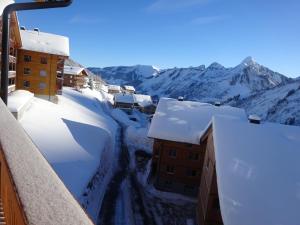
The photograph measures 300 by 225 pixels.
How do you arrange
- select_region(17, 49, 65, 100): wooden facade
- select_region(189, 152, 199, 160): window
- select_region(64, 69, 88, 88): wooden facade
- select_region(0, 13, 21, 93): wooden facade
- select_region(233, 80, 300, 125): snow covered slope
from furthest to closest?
select_region(233, 80, 300, 125): snow covered slope → select_region(64, 69, 88, 88): wooden facade → select_region(17, 49, 65, 100): wooden facade → select_region(0, 13, 21, 93): wooden facade → select_region(189, 152, 199, 160): window

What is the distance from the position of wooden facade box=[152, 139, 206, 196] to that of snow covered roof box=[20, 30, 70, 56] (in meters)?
18.1

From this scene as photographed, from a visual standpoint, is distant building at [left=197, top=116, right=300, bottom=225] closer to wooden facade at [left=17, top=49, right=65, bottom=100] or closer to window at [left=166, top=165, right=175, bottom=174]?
window at [left=166, top=165, right=175, bottom=174]

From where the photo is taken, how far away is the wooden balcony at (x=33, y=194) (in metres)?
1.92

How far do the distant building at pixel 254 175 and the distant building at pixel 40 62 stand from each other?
24.2m

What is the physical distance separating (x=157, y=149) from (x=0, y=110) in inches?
1106

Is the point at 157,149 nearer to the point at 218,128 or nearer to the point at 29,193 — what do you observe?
the point at 218,128

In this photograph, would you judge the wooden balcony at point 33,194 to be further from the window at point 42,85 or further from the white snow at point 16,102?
the window at point 42,85

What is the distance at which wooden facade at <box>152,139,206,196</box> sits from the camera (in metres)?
30.5

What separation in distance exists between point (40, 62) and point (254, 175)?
30676 millimetres

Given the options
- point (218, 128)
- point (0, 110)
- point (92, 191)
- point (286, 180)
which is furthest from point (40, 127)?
point (0, 110)

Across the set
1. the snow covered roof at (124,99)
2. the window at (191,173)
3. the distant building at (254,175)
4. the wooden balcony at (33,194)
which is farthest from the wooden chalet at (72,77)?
the wooden balcony at (33,194)

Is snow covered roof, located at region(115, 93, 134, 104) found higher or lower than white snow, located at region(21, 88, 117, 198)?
lower

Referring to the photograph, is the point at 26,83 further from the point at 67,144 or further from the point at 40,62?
the point at 67,144

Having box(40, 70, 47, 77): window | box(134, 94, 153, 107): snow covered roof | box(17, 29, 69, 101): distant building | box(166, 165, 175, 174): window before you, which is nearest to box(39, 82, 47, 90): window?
box(17, 29, 69, 101): distant building
